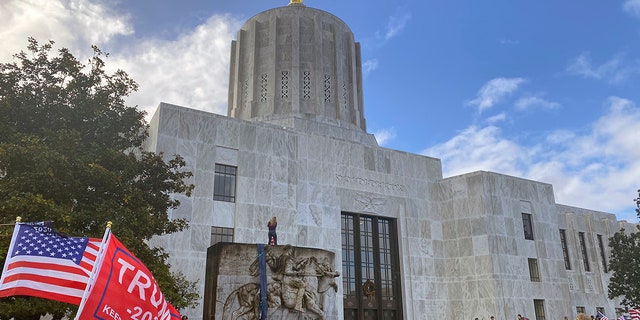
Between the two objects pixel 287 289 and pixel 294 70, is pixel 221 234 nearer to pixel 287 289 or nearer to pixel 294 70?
pixel 287 289

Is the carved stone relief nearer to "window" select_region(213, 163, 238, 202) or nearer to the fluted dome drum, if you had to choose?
"window" select_region(213, 163, 238, 202)

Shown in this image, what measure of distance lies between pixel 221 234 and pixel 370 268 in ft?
32.5

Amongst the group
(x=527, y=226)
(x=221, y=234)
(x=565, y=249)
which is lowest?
(x=221, y=234)

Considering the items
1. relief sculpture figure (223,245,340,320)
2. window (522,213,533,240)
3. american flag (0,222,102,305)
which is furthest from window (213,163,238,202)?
window (522,213,533,240)

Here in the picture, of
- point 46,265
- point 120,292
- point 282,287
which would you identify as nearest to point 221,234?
point 282,287

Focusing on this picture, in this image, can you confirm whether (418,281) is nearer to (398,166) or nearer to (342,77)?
(398,166)

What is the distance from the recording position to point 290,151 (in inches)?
1126

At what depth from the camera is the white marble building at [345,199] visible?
25.9 m

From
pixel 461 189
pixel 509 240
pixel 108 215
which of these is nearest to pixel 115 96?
pixel 108 215

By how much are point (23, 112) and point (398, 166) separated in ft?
74.5

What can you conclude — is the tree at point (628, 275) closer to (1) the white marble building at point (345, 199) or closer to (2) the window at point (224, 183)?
(1) the white marble building at point (345, 199)

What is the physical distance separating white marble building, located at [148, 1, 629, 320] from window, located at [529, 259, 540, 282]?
0.09 m

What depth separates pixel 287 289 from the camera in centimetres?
1486

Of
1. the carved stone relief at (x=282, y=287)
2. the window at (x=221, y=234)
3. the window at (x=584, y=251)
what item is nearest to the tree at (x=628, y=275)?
the window at (x=584, y=251)
